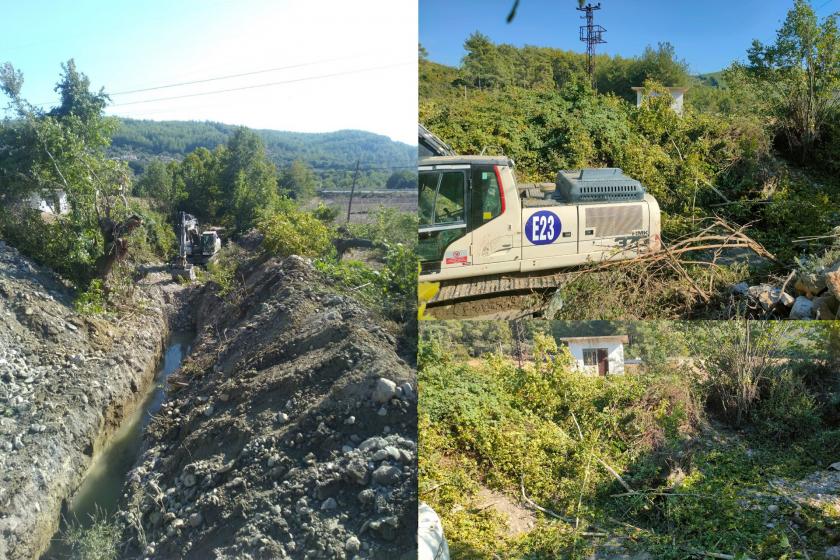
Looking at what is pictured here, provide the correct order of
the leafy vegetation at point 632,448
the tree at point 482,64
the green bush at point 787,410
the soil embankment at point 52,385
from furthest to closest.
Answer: the tree at point 482,64 < the green bush at point 787,410 < the leafy vegetation at point 632,448 < the soil embankment at point 52,385

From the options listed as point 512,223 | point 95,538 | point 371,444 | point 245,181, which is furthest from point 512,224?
point 95,538

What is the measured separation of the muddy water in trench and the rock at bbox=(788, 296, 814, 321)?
10.6 feet

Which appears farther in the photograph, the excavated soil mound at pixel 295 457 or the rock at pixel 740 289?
the rock at pixel 740 289

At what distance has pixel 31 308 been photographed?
1.33 m

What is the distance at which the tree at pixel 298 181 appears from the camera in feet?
4.40

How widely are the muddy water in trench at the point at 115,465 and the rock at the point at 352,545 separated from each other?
43 cm

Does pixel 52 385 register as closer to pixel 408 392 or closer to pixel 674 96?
pixel 408 392

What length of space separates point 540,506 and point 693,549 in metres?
0.55

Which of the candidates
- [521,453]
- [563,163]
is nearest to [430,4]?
[563,163]

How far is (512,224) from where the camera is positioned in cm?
356

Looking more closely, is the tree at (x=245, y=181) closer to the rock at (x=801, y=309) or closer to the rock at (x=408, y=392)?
the rock at (x=408, y=392)

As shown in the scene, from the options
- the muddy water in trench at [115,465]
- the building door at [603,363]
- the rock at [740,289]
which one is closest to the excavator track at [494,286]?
the building door at [603,363]

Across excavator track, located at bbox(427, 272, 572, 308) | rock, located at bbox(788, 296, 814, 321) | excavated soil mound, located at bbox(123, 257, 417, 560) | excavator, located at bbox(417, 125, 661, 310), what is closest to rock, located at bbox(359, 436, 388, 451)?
excavated soil mound, located at bbox(123, 257, 417, 560)

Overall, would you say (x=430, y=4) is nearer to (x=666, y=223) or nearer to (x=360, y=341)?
(x=666, y=223)
